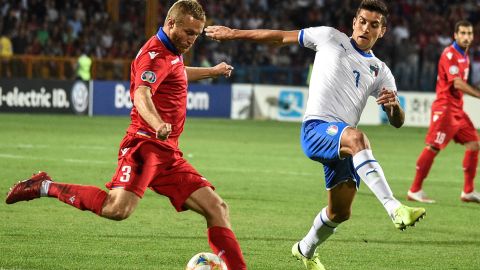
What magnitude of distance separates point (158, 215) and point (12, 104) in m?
18.0

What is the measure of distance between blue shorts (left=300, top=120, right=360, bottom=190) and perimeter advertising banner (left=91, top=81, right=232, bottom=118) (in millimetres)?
21780

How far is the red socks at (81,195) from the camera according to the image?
23.2 feet

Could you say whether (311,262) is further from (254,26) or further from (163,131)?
(254,26)

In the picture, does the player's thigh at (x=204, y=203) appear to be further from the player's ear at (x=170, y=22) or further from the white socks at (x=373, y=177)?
the player's ear at (x=170, y=22)

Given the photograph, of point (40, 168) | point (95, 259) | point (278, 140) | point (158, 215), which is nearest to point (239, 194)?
point (158, 215)

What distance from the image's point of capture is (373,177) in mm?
6941

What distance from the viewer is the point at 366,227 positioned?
10516mm

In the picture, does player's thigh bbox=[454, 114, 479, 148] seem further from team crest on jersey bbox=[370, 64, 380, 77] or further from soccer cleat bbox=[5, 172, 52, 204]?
soccer cleat bbox=[5, 172, 52, 204]

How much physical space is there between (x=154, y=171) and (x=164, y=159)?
0.12 metres

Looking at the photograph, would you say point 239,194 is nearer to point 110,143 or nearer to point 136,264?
point 136,264

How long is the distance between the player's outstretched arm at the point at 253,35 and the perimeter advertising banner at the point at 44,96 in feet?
68.1

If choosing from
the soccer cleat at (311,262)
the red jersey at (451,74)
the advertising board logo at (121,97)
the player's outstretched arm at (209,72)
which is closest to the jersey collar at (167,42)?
the player's outstretched arm at (209,72)

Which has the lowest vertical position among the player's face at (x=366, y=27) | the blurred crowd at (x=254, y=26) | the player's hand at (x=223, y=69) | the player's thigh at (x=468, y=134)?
the blurred crowd at (x=254, y=26)

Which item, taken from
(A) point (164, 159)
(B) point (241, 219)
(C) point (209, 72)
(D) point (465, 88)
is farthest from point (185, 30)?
(D) point (465, 88)
